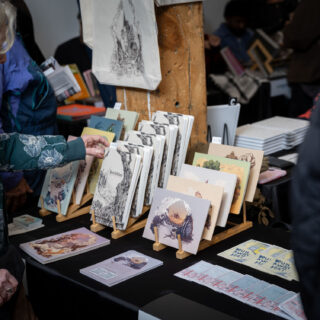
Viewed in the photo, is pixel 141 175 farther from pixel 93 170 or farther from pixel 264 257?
pixel 264 257

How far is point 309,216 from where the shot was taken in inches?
28.4

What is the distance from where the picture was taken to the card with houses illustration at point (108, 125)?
2.11 metres

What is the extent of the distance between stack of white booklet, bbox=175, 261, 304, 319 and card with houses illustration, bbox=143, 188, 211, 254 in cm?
9

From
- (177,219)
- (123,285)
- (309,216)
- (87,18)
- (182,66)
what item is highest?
(87,18)

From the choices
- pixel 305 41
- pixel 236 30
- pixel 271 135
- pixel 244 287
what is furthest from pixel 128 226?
pixel 236 30

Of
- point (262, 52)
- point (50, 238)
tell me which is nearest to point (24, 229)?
point (50, 238)

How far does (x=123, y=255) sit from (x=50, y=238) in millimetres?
341

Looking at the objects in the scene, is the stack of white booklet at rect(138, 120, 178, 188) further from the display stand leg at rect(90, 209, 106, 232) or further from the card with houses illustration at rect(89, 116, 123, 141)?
the display stand leg at rect(90, 209, 106, 232)

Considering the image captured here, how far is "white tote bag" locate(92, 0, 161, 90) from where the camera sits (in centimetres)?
197

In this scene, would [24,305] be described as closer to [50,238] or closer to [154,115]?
[50,238]

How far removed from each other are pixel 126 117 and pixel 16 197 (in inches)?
25.6

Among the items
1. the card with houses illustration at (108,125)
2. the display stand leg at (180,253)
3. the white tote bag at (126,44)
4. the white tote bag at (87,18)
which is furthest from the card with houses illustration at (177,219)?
the white tote bag at (87,18)

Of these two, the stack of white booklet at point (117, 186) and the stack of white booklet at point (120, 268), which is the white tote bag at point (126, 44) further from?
the stack of white booklet at point (120, 268)

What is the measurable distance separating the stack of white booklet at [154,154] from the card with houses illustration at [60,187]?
1.11ft
